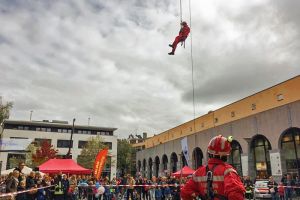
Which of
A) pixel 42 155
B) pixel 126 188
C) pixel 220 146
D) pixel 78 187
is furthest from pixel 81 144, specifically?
pixel 220 146

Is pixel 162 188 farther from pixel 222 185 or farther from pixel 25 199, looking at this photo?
pixel 222 185

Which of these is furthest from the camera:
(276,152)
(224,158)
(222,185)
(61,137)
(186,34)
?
(61,137)

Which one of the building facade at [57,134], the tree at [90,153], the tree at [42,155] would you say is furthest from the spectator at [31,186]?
the building facade at [57,134]

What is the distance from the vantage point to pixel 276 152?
26.0 meters

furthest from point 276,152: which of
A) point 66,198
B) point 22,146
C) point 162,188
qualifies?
point 22,146

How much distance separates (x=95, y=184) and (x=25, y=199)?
8.00m

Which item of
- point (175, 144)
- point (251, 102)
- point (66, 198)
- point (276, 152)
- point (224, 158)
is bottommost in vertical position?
point (66, 198)

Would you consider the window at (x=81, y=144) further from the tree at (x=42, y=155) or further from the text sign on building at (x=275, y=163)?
the text sign on building at (x=275, y=163)

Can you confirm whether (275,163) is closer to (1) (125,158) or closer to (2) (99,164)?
(2) (99,164)

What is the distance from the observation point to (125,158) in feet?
249

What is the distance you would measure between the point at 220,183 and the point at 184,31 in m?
8.29

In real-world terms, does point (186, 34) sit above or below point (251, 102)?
below

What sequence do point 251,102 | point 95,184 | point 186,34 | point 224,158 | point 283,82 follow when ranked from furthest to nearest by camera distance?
point 251,102
point 283,82
point 95,184
point 186,34
point 224,158

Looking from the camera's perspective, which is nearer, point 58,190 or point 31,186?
point 31,186
